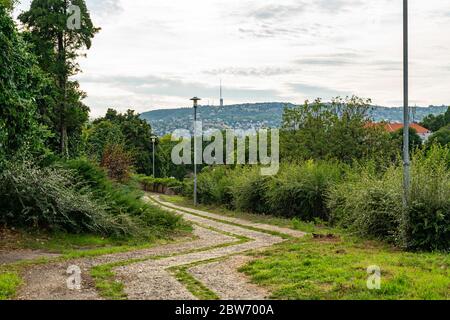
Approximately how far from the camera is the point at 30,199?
15188 mm

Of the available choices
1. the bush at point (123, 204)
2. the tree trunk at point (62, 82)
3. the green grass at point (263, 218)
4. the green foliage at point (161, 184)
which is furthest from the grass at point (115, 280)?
the green foliage at point (161, 184)

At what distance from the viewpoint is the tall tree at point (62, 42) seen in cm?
2283

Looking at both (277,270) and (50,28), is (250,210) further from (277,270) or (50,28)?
(277,270)

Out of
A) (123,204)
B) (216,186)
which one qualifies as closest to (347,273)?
(123,204)

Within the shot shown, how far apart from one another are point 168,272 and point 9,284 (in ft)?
9.62

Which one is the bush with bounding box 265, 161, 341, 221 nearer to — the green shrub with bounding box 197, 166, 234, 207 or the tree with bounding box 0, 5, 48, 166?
the green shrub with bounding box 197, 166, 234, 207

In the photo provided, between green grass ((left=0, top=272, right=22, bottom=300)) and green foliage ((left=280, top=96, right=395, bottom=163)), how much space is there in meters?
23.1

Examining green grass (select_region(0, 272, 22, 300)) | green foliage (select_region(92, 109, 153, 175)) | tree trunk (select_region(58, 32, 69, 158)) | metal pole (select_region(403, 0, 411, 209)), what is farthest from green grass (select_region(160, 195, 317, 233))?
green foliage (select_region(92, 109, 153, 175))

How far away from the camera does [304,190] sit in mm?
22953

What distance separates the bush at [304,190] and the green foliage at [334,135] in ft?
23.6

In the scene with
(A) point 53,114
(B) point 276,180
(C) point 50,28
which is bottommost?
(B) point 276,180

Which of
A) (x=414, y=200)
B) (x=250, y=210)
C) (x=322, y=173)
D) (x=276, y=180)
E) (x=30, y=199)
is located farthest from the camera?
(x=250, y=210)
